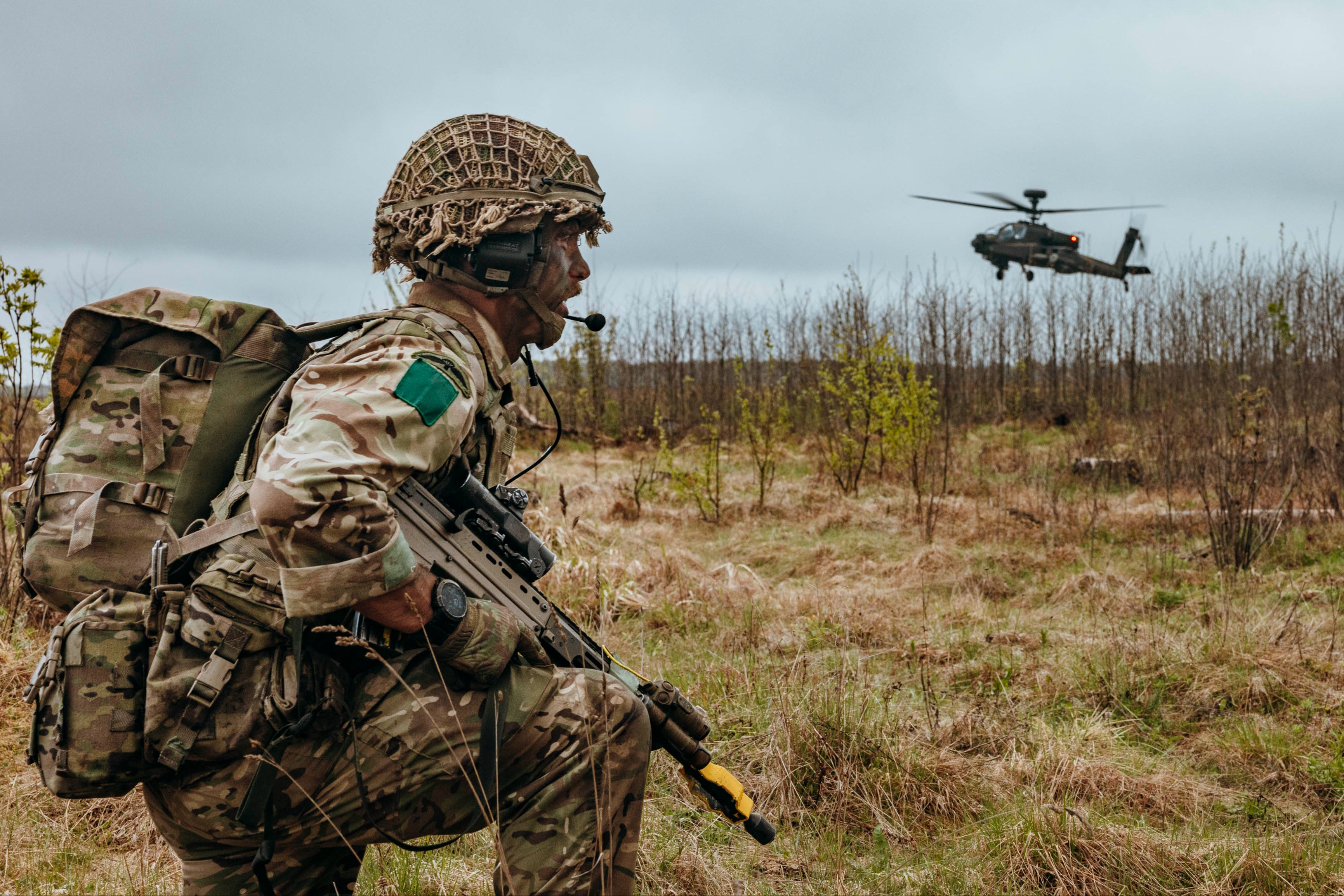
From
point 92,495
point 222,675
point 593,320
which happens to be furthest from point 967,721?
point 92,495

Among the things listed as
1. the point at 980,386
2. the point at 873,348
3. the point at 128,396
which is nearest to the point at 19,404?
the point at 128,396

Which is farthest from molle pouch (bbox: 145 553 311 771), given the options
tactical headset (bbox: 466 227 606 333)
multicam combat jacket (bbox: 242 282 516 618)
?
tactical headset (bbox: 466 227 606 333)

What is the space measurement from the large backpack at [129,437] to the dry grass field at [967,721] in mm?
1268

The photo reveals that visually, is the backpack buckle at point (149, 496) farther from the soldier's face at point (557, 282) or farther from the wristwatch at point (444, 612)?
the soldier's face at point (557, 282)

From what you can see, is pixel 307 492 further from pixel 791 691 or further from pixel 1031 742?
pixel 1031 742

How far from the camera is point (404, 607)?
1649 millimetres

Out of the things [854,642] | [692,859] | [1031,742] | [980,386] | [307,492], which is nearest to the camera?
[307,492]

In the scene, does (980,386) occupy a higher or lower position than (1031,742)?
higher

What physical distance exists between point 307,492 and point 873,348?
30.4ft

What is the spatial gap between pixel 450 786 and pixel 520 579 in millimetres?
437

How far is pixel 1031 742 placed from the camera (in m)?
3.49

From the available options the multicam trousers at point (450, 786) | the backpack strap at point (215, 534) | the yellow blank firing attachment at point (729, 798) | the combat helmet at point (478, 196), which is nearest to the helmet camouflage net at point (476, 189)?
the combat helmet at point (478, 196)

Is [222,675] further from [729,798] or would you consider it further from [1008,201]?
[1008,201]

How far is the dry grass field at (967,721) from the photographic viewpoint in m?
2.65
